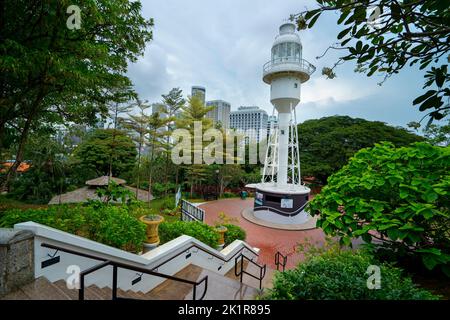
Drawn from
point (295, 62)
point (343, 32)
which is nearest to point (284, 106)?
Answer: point (295, 62)

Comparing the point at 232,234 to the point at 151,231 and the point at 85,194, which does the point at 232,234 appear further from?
the point at 85,194

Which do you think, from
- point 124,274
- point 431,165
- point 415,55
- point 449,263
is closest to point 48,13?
point 124,274

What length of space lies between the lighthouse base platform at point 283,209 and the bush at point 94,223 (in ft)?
27.9

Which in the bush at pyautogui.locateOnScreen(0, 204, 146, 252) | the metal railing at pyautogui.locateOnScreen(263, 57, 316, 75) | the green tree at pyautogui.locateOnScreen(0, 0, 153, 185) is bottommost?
the bush at pyautogui.locateOnScreen(0, 204, 146, 252)

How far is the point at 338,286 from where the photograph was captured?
7.21 feet

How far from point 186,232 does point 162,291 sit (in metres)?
1.66

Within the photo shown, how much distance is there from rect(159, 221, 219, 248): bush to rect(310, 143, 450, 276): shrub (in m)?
2.94

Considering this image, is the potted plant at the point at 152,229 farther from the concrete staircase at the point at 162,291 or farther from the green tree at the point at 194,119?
the green tree at the point at 194,119

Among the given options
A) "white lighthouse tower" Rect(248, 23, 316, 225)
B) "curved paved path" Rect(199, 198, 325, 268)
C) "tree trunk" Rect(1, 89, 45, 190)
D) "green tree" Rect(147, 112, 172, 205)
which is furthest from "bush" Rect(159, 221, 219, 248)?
"green tree" Rect(147, 112, 172, 205)

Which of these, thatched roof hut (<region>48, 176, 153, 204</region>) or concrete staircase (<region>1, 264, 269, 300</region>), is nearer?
concrete staircase (<region>1, 264, 269, 300</region>)

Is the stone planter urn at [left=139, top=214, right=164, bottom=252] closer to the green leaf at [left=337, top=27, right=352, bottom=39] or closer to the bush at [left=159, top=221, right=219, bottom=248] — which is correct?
the bush at [left=159, top=221, right=219, bottom=248]

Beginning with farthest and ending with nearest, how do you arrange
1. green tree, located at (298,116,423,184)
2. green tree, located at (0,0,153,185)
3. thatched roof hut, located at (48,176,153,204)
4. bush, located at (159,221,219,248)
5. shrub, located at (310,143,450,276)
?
green tree, located at (298,116,423,184), thatched roof hut, located at (48,176,153,204), bush, located at (159,221,219,248), green tree, located at (0,0,153,185), shrub, located at (310,143,450,276)

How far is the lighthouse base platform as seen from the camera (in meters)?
11.3
